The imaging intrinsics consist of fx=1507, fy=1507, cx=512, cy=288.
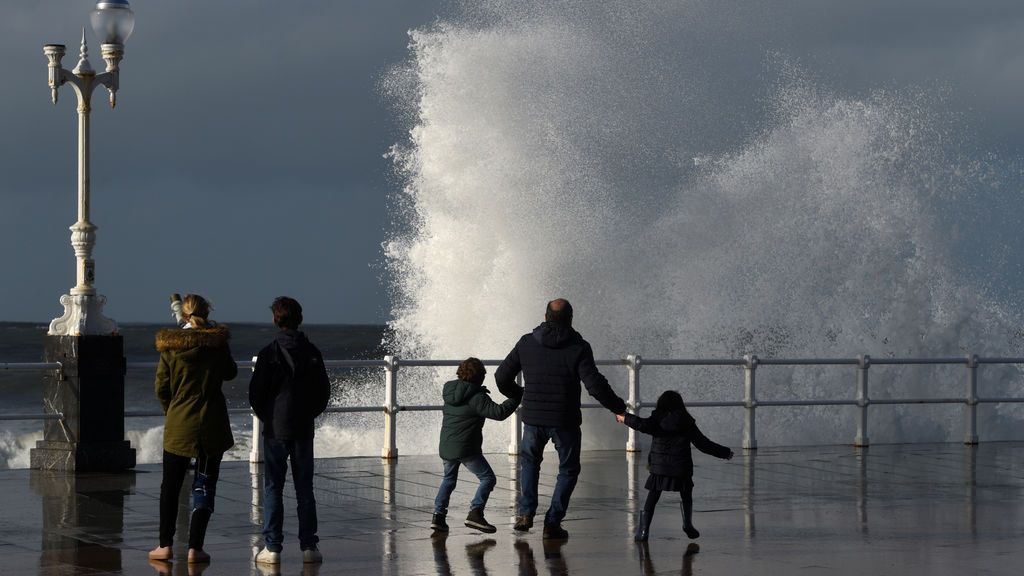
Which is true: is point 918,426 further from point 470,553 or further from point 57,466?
point 470,553

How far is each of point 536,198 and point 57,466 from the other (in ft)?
52.4

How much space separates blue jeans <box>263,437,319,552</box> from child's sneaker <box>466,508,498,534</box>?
1.54m

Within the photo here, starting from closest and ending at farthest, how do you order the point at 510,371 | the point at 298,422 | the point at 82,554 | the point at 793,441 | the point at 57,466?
the point at 298,422
the point at 82,554
the point at 510,371
the point at 57,466
the point at 793,441

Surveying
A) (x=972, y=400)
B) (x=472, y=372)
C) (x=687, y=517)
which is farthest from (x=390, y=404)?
(x=972, y=400)

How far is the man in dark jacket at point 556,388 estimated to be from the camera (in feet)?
32.5

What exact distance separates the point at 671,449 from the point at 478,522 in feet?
Result: 4.58

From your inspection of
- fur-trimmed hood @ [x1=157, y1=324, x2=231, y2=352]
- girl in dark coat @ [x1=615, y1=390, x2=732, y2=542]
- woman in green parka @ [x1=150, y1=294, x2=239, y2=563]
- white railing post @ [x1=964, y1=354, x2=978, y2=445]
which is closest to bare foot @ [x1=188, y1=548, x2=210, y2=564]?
woman in green parka @ [x1=150, y1=294, x2=239, y2=563]

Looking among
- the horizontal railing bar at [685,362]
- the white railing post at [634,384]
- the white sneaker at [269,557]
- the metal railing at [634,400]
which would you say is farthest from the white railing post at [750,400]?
the white sneaker at [269,557]

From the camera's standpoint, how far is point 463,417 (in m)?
10.1

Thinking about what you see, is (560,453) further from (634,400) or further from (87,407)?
(634,400)

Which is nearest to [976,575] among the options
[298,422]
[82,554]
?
[298,422]

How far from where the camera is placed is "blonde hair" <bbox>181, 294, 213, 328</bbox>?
29.4ft

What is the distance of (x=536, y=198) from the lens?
2877cm

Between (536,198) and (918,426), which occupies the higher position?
(536,198)
